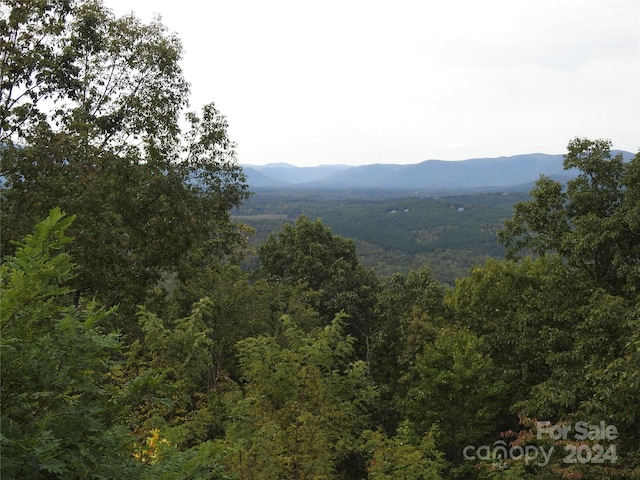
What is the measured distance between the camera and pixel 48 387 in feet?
9.74

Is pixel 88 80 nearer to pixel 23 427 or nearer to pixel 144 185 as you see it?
pixel 144 185

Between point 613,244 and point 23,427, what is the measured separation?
37.8 ft

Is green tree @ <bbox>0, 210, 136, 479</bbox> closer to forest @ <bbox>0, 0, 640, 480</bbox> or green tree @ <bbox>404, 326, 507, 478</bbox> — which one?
forest @ <bbox>0, 0, 640, 480</bbox>

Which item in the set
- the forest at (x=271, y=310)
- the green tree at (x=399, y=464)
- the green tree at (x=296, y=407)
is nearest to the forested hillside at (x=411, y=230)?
the forest at (x=271, y=310)

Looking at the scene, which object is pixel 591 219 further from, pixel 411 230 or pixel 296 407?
pixel 411 230

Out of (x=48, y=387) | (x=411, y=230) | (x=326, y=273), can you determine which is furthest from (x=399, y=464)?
(x=411, y=230)

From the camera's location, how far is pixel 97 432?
316cm

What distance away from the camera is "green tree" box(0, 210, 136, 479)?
9.27ft

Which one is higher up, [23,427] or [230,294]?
[23,427]

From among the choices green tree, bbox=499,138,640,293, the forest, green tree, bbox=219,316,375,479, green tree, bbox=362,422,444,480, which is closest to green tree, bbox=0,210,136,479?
the forest

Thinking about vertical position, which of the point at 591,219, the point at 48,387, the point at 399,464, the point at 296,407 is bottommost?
the point at 399,464

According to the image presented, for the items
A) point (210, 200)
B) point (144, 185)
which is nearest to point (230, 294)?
point (210, 200)

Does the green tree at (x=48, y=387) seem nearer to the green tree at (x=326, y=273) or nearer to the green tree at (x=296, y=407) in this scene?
the green tree at (x=296, y=407)

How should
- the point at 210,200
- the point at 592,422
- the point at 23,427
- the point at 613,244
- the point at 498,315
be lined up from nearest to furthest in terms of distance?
the point at 23,427 → the point at 592,422 → the point at 613,244 → the point at 210,200 → the point at 498,315
